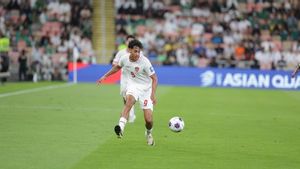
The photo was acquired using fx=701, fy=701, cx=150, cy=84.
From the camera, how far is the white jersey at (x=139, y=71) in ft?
43.3

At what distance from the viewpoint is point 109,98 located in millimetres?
25625

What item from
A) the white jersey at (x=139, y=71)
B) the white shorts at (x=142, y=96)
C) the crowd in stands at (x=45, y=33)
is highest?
the white jersey at (x=139, y=71)

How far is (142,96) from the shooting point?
13242mm

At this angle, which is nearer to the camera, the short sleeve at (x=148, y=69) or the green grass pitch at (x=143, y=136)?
the green grass pitch at (x=143, y=136)

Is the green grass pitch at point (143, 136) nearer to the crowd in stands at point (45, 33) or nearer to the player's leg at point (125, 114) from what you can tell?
the player's leg at point (125, 114)

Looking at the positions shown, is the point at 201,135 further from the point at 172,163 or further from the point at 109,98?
the point at 109,98

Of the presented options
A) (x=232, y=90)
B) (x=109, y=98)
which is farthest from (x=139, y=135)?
(x=232, y=90)

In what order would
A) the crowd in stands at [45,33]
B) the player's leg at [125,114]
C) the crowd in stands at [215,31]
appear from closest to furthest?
the player's leg at [125,114] < the crowd in stands at [215,31] < the crowd in stands at [45,33]

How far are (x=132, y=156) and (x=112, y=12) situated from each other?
2887 centimetres

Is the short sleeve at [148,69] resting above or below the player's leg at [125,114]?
above

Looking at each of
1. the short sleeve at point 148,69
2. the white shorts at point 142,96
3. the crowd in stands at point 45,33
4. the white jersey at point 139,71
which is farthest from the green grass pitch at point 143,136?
the crowd in stands at point 45,33

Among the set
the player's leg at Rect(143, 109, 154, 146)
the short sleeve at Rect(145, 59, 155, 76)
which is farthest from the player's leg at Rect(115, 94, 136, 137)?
the short sleeve at Rect(145, 59, 155, 76)

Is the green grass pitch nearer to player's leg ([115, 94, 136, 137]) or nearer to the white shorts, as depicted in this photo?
player's leg ([115, 94, 136, 137])

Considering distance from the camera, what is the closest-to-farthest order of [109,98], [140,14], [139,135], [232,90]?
[139,135], [109,98], [232,90], [140,14]
